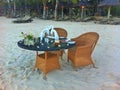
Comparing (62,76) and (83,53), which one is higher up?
(83,53)

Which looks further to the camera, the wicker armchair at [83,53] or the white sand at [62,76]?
the wicker armchair at [83,53]

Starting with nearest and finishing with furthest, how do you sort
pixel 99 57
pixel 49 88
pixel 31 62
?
pixel 49 88
pixel 31 62
pixel 99 57

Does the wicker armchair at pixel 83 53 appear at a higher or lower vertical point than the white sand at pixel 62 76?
higher

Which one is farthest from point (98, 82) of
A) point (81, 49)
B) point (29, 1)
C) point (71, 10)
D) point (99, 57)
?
point (29, 1)

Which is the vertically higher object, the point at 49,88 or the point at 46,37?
the point at 46,37

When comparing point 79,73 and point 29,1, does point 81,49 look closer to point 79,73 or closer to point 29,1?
point 79,73

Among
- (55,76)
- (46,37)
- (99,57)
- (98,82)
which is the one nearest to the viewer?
(98,82)

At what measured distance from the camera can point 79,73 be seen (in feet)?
14.2

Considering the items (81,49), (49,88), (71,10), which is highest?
(71,10)

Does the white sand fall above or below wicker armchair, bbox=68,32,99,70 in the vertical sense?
below

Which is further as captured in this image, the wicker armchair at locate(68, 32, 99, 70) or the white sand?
the wicker armchair at locate(68, 32, 99, 70)

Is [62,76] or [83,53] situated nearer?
[62,76]

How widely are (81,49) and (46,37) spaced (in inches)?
35.1

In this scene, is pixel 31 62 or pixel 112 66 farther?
pixel 31 62
